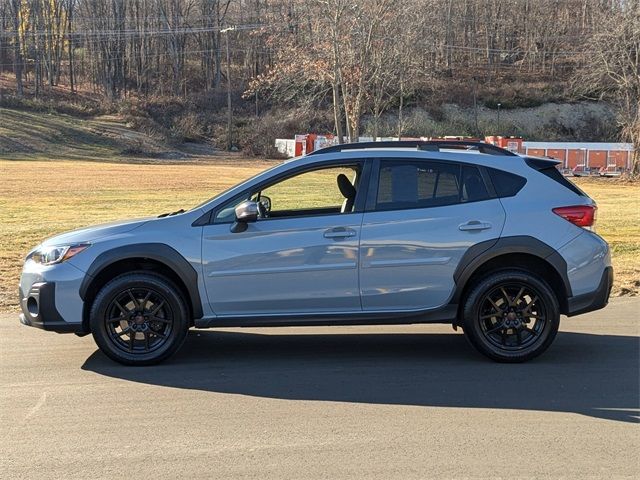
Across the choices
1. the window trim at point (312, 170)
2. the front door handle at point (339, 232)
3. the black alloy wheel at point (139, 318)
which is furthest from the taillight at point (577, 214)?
the black alloy wheel at point (139, 318)

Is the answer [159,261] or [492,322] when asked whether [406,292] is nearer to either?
[492,322]

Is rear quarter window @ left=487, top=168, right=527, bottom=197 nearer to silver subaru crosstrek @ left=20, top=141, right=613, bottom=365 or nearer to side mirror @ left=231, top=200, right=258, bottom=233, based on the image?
silver subaru crosstrek @ left=20, top=141, right=613, bottom=365

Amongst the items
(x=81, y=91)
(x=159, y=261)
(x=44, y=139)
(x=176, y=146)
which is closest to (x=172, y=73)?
(x=81, y=91)

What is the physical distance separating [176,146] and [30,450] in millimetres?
63151

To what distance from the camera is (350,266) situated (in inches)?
242

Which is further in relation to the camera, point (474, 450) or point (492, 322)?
point (492, 322)

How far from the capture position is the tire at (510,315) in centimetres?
622

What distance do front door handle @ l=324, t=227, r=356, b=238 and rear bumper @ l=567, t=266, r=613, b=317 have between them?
192 cm

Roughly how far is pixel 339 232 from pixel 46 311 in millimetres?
2458

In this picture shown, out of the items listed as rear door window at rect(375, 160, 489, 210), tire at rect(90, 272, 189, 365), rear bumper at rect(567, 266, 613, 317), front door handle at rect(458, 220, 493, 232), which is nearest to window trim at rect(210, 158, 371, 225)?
rear door window at rect(375, 160, 489, 210)

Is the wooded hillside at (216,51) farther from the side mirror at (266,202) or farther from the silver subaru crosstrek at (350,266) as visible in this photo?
the silver subaru crosstrek at (350,266)

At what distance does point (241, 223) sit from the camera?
6164 mm

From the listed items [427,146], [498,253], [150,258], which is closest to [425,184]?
[427,146]

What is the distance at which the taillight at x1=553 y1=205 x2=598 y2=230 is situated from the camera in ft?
20.7
